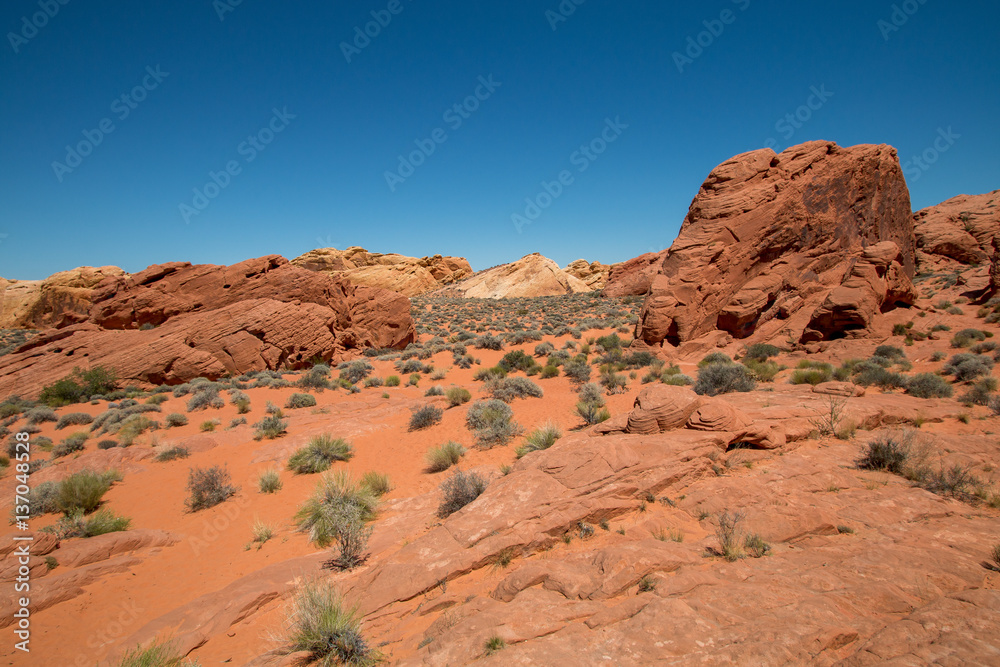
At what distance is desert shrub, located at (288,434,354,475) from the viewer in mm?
8430

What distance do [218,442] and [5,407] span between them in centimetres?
914

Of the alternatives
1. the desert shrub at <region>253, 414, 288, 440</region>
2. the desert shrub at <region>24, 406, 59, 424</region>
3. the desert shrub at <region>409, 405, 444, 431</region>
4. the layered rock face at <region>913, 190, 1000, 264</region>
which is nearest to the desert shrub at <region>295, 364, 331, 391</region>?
the desert shrub at <region>253, 414, 288, 440</region>

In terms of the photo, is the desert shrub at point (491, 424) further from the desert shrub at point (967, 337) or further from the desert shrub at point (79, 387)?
the desert shrub at point (79, 387)

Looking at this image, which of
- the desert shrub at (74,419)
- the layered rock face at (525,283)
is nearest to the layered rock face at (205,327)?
the desert shrub at (74,419)

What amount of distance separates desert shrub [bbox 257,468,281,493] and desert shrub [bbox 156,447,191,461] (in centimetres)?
323

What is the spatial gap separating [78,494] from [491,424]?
7832 millimetres

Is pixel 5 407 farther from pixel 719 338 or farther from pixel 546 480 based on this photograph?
pixel 719 338

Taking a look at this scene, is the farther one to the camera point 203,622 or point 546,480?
point 546,480

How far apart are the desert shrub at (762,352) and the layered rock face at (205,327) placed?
54.8 ft

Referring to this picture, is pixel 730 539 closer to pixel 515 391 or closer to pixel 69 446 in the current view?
pixel 515 391

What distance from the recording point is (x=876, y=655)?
232 centimetres

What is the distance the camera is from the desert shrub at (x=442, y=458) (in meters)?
8.16

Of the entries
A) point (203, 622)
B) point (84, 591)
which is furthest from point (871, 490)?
point (84, 591)

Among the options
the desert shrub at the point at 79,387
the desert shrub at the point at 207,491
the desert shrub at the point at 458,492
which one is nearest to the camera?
the desert shrub at the point at 458,492
